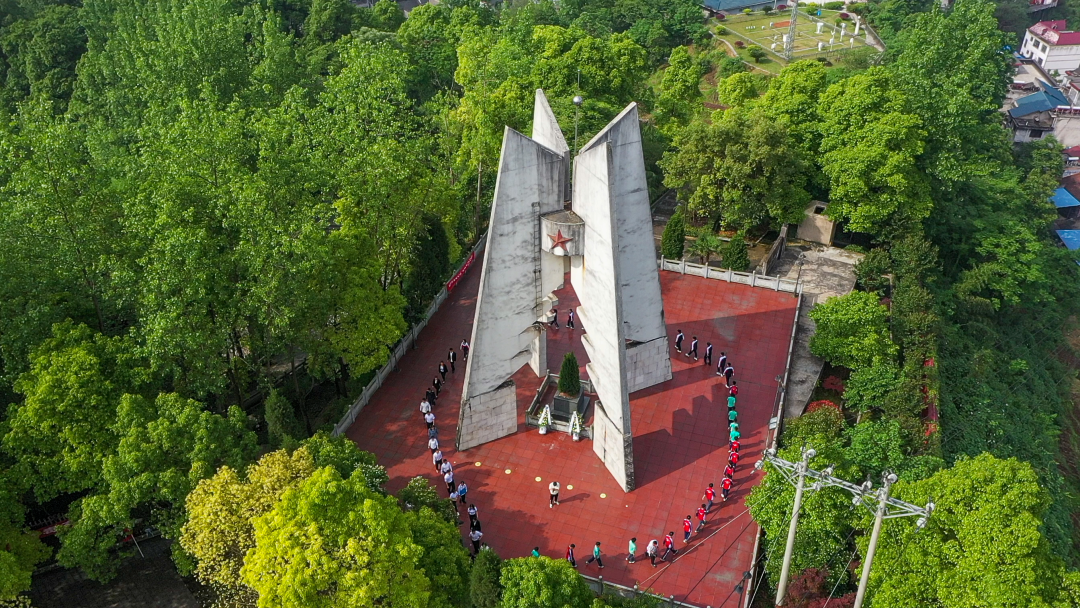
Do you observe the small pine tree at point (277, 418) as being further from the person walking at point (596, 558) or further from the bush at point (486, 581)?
the person walking at point (596, 558)

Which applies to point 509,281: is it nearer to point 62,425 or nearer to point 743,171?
point 62,425

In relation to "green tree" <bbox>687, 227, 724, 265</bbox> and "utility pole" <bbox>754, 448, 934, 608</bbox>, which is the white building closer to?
"green tree" <bbox>687, 227, 724, 265</bbox>

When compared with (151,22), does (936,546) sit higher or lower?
lower

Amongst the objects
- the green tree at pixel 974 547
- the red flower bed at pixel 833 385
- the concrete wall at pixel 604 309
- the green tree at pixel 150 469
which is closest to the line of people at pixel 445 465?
the concrete wall at pixel 604 309

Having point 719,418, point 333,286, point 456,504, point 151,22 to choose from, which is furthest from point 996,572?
point 151,22

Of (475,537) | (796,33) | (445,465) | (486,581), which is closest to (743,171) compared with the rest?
(445,465)

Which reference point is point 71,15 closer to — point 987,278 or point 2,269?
point 2,269
